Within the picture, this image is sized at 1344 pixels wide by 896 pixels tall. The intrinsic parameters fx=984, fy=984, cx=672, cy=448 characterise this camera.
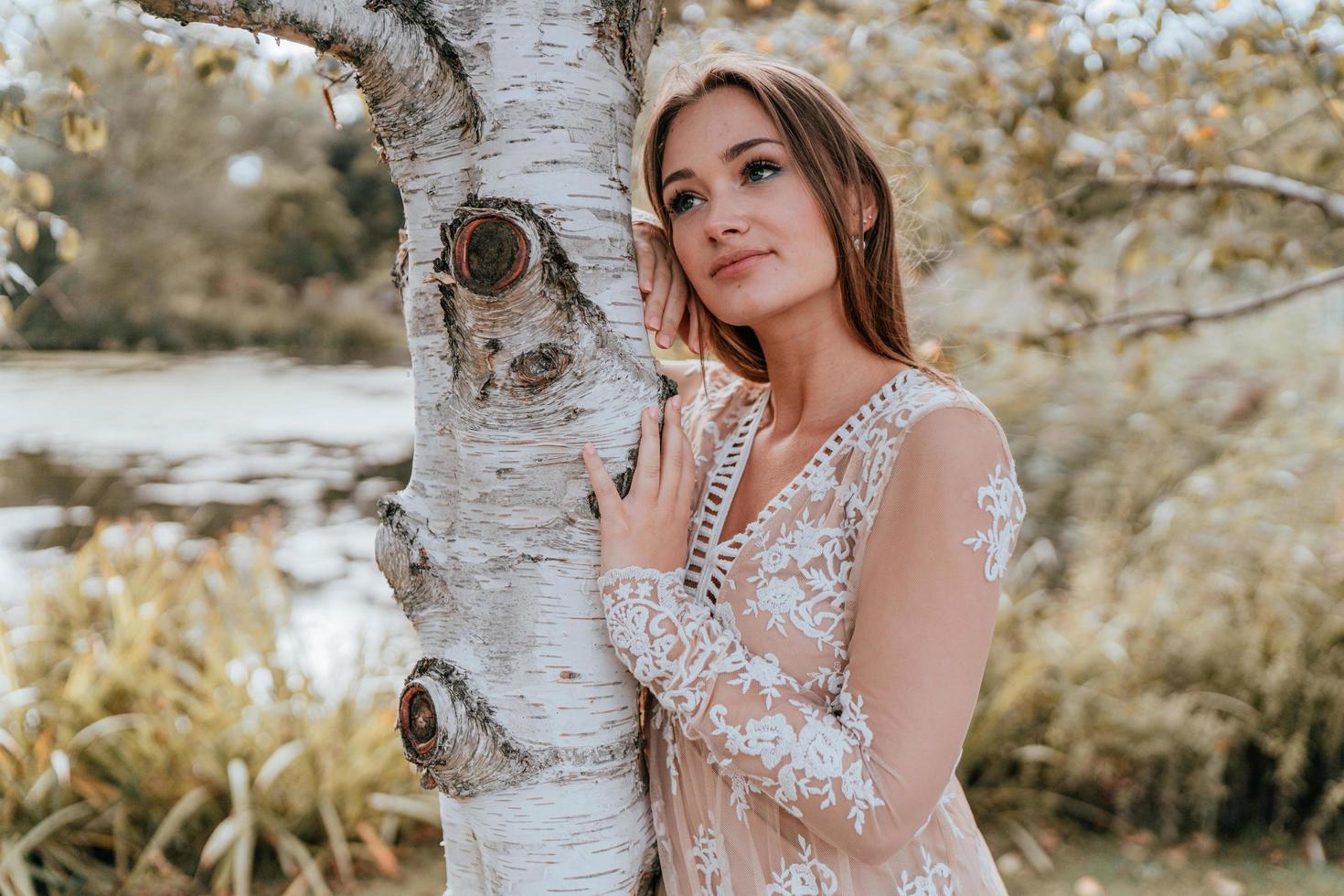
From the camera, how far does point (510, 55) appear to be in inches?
43.9

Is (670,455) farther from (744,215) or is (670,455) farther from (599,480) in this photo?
(744,215)

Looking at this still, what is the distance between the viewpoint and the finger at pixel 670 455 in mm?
1223

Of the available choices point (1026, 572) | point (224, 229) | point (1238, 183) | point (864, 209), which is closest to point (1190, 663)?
point (1026, 572)

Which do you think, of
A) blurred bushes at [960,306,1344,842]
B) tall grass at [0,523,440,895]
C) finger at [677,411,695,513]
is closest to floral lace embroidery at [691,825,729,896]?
finger at [677,411,695,513]

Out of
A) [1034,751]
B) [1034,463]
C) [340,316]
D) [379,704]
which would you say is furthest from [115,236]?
[1034,751]

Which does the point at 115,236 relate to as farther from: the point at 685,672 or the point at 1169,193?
the point at 685,672

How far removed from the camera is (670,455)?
4.05ft

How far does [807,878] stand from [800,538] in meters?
0.45

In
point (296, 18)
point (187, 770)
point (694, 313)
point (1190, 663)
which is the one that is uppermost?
point (296, 18)

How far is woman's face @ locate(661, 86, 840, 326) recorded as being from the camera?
54.6 inches

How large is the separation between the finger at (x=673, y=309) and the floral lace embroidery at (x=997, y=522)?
0.47m

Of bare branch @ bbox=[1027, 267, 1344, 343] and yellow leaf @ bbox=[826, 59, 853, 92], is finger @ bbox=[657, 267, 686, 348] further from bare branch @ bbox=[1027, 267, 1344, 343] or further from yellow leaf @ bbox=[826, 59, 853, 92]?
bare branch @ bbox=[1027, 267, 1344, 343]

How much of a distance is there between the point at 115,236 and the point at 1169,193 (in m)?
10.1

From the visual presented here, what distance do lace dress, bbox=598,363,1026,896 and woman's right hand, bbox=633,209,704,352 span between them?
0.29 metres
